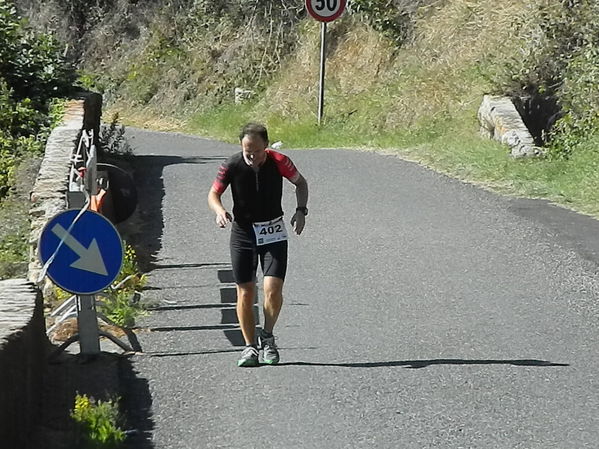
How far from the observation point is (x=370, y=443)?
21.2 ft

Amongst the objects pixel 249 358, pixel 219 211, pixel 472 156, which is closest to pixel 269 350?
pixel 249 358

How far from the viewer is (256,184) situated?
799cm

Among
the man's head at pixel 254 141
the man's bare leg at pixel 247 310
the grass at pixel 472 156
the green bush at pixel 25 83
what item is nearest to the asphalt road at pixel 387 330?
the man's bare leg at pixel 247 310

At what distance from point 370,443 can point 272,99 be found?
2131 centimetres

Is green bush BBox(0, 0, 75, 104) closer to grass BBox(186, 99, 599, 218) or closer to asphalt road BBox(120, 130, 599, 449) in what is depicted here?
asphalt road BBox(120, 130, 599, 449)

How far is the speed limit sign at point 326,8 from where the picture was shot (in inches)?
889

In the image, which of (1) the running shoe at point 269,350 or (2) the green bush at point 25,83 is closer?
(1) the running shoe at point 269,350

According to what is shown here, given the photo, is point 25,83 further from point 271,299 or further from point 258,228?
point 271,299

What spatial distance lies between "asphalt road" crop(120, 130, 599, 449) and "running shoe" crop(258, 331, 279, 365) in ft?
0.39

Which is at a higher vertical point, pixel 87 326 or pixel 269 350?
pixel 87 326

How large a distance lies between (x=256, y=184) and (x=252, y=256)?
1.61ft

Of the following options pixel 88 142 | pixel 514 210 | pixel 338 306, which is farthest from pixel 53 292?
pixel 514 210

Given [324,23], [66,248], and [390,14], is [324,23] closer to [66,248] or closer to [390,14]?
[390,14]

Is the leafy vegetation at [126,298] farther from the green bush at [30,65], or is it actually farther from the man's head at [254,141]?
the green bush at [30,65]
